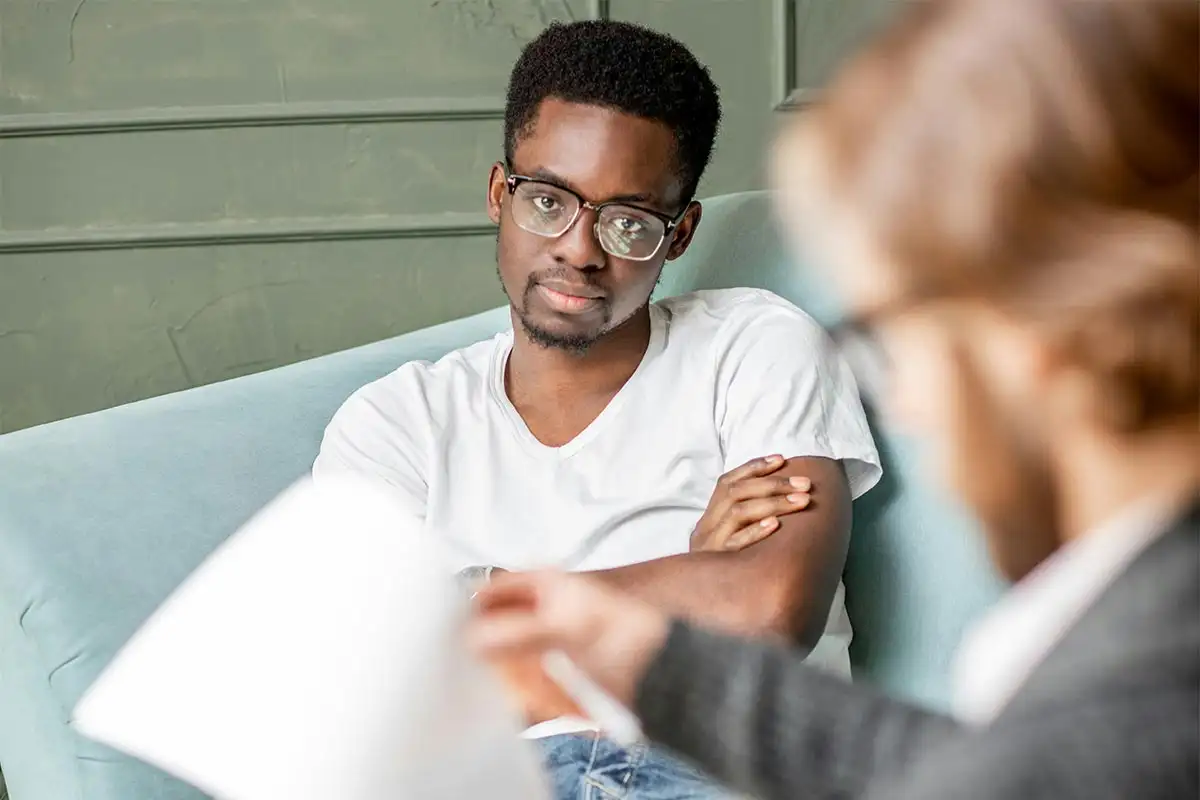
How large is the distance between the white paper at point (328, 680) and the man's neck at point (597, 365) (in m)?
0.77

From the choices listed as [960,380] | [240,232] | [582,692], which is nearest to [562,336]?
[582,692]

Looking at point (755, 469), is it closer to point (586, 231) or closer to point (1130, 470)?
point (586, 231)

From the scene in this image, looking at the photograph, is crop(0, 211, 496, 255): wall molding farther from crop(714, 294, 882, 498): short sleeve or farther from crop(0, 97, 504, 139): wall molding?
crop(714, 294, 882, 498): short sleeve

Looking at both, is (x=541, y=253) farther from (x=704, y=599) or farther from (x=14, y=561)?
(x=14, y=561)

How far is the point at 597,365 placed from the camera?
151 cm

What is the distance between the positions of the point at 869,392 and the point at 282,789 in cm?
92

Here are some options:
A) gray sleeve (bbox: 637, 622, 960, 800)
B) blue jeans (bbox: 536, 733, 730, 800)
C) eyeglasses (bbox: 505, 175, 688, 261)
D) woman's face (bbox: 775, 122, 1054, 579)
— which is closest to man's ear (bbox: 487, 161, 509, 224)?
eyeglasses (bbox: 505, 175, 688, 261)

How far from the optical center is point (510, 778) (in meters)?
0.68

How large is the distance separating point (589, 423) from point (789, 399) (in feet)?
0.79

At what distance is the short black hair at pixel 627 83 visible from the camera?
1.49 m

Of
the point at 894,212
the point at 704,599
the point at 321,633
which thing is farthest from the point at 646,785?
the point at 894,212

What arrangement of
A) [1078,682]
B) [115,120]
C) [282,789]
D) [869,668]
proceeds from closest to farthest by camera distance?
1. [1078,682]
2. [282,789]
3. [869,668]
4. [115,120]

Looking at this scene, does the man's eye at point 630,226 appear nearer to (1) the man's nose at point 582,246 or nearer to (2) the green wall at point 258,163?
(1) the man's nose at point 582,246

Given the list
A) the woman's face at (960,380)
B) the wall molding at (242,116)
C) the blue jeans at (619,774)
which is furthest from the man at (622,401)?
the wall molding at (242,116)
